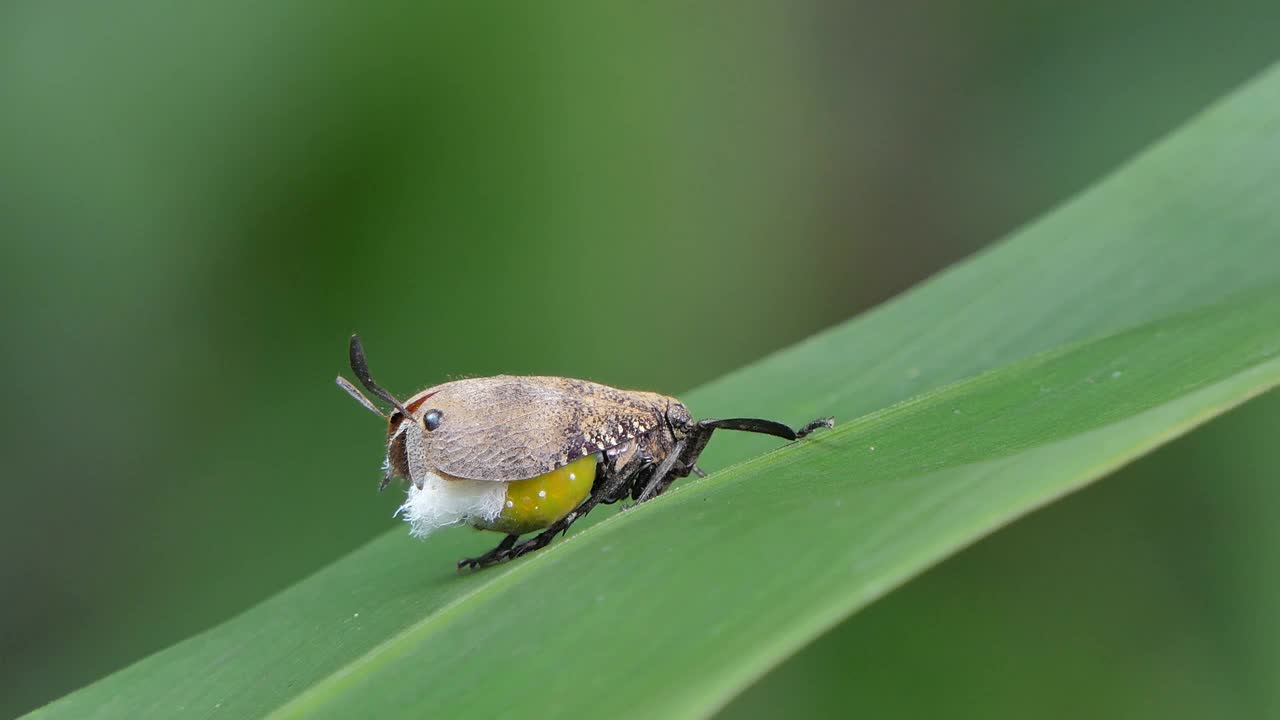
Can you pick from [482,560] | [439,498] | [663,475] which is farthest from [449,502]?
→ [663,475]

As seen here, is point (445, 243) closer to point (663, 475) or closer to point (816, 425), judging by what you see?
point (663, 475)

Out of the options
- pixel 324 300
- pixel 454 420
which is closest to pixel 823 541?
pixel 454 420

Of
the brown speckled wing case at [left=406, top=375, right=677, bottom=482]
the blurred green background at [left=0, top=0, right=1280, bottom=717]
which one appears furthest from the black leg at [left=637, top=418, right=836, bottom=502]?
the blurred green background at [left=0, top=0, right=1280, bottom=717]

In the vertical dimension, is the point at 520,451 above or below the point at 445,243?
below

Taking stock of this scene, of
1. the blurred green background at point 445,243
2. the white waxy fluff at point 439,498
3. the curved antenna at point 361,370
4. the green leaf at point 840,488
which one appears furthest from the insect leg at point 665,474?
the blurred green background at point 445,243

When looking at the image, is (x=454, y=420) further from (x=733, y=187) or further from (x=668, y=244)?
(x=733, y=187)

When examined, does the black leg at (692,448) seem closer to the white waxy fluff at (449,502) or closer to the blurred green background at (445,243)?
the white waxy fluff at (449,502)

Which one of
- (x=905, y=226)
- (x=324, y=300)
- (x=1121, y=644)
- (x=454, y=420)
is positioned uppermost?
(x=324, y=300)
